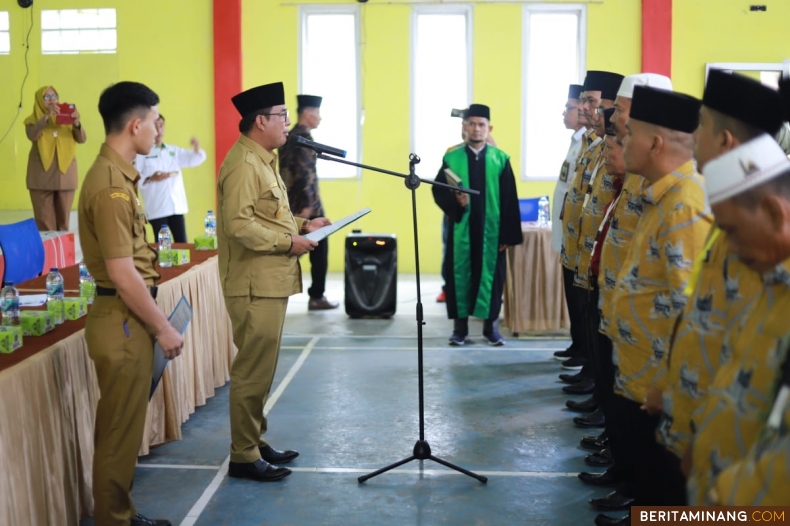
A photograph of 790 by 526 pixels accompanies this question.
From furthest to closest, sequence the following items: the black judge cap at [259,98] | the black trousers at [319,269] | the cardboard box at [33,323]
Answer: the black trousers at [319,269], the black judge cap at [259,98], the cardboard box at [33,323]

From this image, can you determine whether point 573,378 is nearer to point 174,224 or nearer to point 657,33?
point 174,224

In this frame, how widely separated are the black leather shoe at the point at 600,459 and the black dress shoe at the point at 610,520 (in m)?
0.65

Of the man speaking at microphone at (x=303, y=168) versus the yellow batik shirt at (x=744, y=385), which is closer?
the yellow batik shirt at (x=744, y=385)

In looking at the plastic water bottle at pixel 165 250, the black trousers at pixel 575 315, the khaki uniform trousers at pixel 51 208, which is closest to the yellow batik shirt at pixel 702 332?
the black trousers at pixel 575 315

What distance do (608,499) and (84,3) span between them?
8.92 meters

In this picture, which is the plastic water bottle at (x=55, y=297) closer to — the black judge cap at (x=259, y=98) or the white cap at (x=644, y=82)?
the black judge cap at (x=259, y=98)

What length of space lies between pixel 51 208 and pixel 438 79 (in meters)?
4.50

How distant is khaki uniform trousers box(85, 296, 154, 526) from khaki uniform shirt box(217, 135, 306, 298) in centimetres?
71

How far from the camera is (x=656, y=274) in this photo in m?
2.62

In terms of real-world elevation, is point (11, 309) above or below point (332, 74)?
below

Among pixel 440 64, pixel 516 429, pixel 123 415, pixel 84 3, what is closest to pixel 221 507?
pixel 123 415

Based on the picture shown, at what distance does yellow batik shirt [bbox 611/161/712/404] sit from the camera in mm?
2543

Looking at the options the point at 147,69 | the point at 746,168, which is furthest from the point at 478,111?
the point at 147,69

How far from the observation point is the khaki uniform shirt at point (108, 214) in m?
2.80
